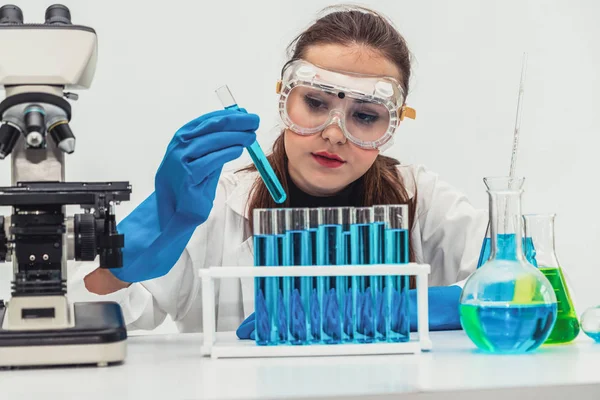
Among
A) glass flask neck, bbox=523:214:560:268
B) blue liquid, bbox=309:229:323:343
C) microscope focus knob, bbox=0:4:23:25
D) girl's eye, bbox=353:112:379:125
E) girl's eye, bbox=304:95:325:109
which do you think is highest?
microscope focus knob, bbox=0:4:23:25

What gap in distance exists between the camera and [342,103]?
6.11 ft

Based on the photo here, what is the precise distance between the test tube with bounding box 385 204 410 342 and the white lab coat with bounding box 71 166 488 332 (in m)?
0.83

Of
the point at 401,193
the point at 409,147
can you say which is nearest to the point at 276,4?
the point at 409,147

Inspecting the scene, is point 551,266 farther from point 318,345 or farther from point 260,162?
point 260,162

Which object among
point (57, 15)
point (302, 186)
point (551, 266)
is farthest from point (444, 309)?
point (57, 15)

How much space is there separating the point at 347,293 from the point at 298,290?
3.1 inches

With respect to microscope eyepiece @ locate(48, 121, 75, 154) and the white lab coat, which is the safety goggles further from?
microscope eyepiece @ locate(48, 121, 75, 154)

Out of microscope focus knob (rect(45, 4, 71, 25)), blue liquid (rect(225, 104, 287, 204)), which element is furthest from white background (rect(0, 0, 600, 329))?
microscope focus knob (rect(45, 4, 71, 25))

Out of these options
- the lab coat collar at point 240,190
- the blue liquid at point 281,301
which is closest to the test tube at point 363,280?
the blue liquid at point 281,301

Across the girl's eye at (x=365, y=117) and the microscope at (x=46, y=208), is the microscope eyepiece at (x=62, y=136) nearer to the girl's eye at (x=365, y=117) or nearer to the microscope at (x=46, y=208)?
the microscope at (x=46, y=208)

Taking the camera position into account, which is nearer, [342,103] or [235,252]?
[342,103]

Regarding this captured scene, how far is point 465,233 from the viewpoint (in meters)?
2.38

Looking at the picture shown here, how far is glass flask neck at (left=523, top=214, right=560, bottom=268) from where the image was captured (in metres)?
1.48

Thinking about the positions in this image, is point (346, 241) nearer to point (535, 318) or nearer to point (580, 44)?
point (535, 318)
